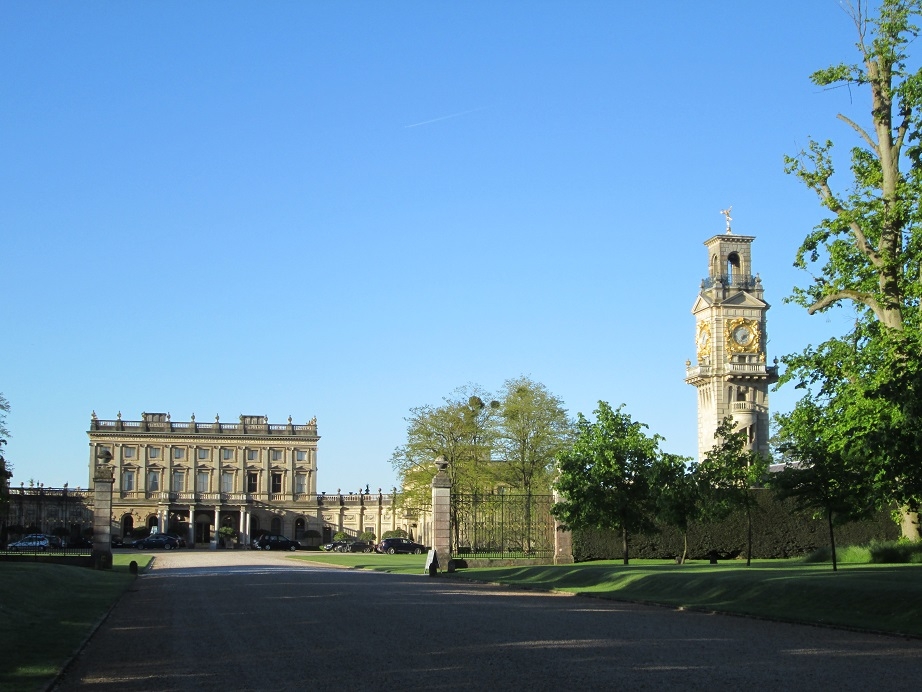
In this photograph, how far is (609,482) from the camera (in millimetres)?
37500

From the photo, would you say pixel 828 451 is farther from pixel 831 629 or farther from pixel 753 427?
pixel 753 427

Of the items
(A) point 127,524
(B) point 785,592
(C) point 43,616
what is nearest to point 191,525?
(A) point 127,524

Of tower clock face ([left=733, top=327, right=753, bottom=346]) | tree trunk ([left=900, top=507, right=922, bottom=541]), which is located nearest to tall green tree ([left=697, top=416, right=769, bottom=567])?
tree trunk ([left=900, top=507, right=922, bottom=541])

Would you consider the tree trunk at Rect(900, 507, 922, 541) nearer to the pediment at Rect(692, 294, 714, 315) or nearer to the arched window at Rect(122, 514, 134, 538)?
the pediment at Rect(692, 294, 714, 315)

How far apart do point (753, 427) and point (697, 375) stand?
5514mm

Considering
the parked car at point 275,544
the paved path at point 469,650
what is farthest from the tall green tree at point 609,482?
the parked car at point 275,544

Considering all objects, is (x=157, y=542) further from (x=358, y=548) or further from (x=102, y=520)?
(x=102, y=520)

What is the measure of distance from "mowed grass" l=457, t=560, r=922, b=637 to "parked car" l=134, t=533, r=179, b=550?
6727cm

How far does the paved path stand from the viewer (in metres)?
12.3

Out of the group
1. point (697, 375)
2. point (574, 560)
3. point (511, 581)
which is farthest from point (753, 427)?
point (511, 581)

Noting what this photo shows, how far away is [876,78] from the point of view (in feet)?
103

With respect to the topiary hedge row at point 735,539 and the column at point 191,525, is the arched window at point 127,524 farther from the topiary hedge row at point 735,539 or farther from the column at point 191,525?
the topiary hedge row at point 735,539

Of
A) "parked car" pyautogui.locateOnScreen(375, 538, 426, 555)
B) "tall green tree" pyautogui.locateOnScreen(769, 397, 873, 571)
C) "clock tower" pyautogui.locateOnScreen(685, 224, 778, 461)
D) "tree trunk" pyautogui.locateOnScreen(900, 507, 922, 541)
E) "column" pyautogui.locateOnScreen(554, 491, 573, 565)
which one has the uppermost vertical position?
"clock tower" pyautogui.locateOnScreen(685, 224, 778, 461)

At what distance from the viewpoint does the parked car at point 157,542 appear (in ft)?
302
